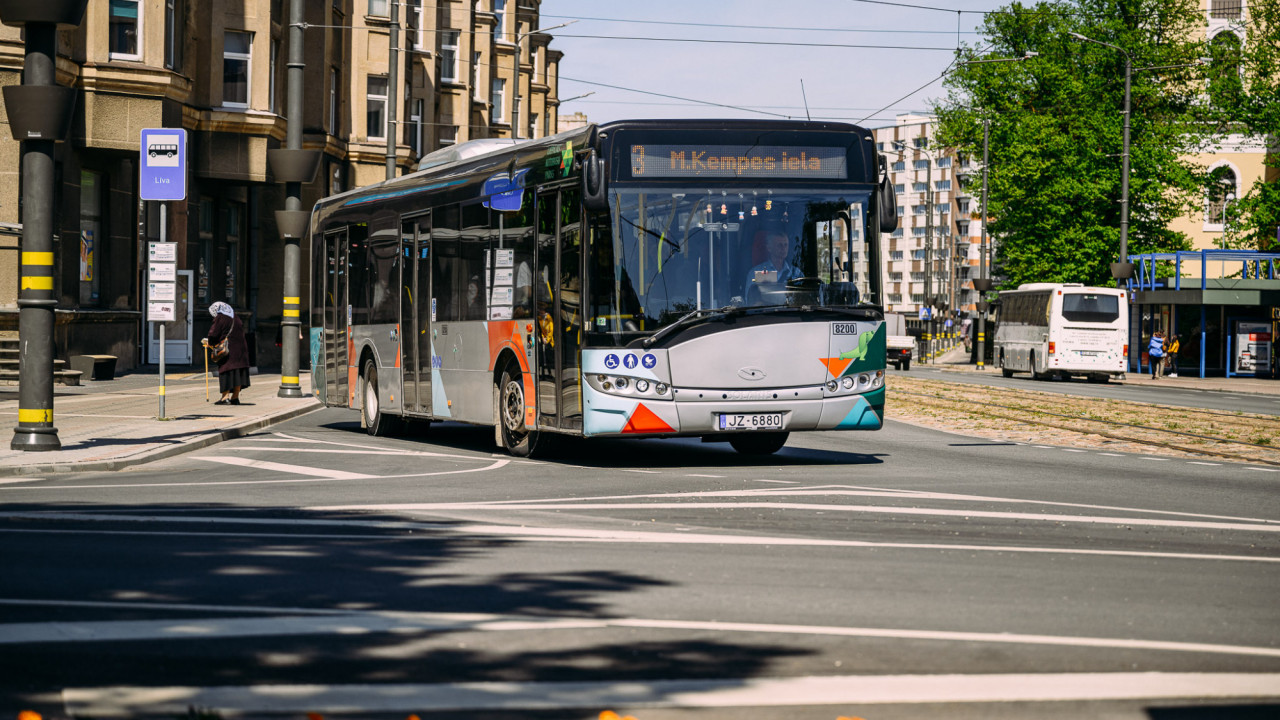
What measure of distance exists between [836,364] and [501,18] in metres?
65.4

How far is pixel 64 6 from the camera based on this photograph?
1494 cm

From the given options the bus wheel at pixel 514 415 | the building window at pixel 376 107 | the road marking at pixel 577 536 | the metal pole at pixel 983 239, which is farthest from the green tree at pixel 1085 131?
the road marking at pixel 577 536

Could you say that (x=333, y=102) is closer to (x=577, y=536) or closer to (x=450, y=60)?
(x=450, y=60)

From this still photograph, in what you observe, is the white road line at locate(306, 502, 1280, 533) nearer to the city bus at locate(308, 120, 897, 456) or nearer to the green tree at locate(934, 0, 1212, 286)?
the city bus at locate(308, 120, 897, 456)

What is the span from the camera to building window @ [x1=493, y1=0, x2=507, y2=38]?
3031 inches

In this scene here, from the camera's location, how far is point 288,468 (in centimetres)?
1547

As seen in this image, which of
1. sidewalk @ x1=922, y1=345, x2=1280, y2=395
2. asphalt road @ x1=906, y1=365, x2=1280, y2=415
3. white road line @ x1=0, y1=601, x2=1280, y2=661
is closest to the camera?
white road line @ x1=0, y1=601, x2=1280, y2=661

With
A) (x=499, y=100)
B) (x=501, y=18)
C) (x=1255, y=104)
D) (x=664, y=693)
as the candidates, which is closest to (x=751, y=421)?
(x=664, y=693)

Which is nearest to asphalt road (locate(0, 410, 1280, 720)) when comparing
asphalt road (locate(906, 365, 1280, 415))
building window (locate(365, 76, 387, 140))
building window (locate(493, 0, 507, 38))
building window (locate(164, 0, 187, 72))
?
asphalt road (locate(906, 365, 1280, 415))

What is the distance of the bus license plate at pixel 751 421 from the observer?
15133 mm

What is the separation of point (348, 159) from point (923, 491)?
4006cm

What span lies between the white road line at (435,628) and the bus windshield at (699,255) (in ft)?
26.9

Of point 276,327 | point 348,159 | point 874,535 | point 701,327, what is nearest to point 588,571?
point 874,535

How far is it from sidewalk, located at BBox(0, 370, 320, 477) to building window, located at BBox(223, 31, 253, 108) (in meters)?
8.94
